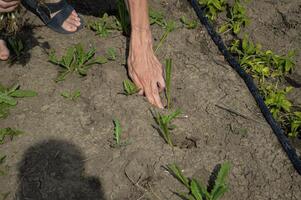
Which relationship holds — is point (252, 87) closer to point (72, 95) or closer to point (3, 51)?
point (72, 95)

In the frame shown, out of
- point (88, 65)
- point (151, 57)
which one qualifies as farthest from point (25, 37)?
point (151, 57)

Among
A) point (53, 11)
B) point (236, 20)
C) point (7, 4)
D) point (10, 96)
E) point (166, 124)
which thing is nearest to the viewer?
point (7, 4)

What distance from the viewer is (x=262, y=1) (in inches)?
120

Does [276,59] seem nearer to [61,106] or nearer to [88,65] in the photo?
[88,65]

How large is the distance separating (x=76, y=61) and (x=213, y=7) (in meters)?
1.12

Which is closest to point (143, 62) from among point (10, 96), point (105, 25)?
point (105, 25)

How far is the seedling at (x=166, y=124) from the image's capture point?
2.02m

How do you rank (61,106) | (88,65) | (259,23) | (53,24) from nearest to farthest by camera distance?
(61,106) < (88,65) < (53,24) < (259,23)

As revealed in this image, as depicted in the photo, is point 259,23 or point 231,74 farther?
point 259,23

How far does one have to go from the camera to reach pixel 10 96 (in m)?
2.20

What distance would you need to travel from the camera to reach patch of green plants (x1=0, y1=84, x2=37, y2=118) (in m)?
2.15

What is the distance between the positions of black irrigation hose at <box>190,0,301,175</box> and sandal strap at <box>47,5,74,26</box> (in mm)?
905

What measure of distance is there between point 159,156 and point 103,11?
1.33 m

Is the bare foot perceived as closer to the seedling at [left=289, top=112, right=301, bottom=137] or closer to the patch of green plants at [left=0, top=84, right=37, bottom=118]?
the patch of green plants at [left=0, top=84, right=37, bottom=118]
